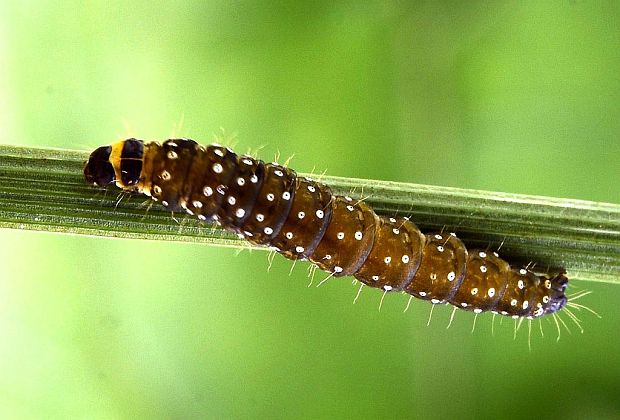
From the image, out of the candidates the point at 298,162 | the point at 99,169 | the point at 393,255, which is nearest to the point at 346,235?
the point at 393,255

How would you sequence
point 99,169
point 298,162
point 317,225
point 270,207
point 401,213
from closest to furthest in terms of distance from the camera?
point 99,169
point 270,207
point 317,225
point 401,213
point 298,162

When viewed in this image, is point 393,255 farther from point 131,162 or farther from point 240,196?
point 131,162

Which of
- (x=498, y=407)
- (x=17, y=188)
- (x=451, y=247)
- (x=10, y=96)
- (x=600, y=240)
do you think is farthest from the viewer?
(x=498, y=407)

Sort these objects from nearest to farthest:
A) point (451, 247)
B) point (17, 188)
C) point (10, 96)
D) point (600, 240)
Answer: point (17, 188) < point (600, 240) < point (451, 247) < point (10, 96)

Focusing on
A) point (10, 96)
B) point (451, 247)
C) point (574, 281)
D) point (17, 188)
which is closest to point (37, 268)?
point (10, 96)

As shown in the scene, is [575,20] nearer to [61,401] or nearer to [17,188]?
[17,188]

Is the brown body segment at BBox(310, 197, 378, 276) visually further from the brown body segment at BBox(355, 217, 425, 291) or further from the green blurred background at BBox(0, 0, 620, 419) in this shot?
the green blurred background at BBox(0, 0, 620, 419)

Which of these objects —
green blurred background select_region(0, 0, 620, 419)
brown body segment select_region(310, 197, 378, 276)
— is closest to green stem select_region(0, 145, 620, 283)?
brown body segment select_region(310, 197, 378, 276)
